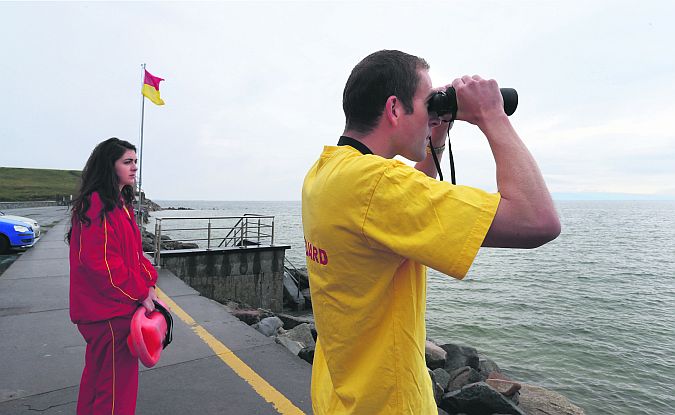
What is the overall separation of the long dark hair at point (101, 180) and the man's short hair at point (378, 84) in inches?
77.2

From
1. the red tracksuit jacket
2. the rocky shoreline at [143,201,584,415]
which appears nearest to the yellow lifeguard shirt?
the red tracksuit jacket

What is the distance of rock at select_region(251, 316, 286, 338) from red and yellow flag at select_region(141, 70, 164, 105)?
12164mm

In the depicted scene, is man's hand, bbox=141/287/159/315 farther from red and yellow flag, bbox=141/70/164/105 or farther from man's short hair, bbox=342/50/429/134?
red and yellow flag, bbox=141/70/164/105

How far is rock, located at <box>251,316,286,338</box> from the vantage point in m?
6.74

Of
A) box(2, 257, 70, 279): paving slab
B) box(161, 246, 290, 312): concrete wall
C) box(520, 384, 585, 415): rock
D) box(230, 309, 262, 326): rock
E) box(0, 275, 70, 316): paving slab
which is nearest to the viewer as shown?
box(520, 384, 585, 415): rock

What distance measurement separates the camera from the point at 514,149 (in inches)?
40.6

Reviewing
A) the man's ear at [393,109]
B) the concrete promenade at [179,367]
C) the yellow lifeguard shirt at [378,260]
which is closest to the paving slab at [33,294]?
the concrete promenade at [179,367]

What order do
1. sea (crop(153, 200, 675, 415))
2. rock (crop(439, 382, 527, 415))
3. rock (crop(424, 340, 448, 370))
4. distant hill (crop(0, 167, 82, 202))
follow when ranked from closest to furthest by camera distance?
rock (crop(439, 382, 527, 415)) < rock (crop(424, 340, 448, 370)) < sea (crop(153, 200, 675, 415)) < distant hill (crop(0, 167, 82, 202))

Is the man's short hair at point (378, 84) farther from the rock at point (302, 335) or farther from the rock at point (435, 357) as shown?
the rock at point (435, 357)

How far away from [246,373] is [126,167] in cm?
251

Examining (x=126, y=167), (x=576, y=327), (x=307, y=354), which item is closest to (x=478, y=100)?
(x=126, y=167)

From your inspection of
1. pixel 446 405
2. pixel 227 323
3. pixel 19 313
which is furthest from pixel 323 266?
pixel 19 313

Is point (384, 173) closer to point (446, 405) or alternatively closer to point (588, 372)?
point (446, 405)

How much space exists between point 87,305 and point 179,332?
320 cm
